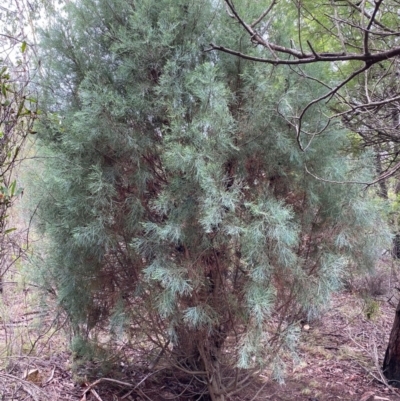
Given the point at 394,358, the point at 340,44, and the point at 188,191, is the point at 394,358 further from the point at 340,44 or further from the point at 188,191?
the point at 340,44

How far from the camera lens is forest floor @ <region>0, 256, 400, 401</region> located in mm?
3371

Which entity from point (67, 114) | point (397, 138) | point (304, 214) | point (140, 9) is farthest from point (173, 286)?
point (397, 138)

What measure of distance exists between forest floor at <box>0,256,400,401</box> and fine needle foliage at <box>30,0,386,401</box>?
0.53 meters

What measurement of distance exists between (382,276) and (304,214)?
367 centimetres

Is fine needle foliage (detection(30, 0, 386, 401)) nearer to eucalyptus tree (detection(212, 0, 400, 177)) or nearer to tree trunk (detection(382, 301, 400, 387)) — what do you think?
eucalyptus tree (detection(212, 0, 400, 177))

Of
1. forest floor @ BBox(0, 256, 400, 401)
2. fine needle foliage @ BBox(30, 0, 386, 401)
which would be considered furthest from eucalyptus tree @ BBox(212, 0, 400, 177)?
forest floor @ BBox(0, 256, 400, 401)

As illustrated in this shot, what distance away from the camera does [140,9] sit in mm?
2936

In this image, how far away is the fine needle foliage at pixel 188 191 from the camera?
2.86 metres

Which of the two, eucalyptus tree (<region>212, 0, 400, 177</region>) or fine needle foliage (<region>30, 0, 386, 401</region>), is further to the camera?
eucalyptus tree (<region>212, 0, 400, 177</region>)

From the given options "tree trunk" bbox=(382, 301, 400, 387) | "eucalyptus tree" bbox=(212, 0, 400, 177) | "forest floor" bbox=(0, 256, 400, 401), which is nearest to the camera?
"eucalyptus tree" bbox=(212, 0, 400, 177)

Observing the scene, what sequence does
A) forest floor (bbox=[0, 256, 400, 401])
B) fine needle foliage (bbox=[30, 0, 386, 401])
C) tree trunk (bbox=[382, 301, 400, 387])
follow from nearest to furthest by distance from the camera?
fine needle foliage (bbox=[30, 0, 386, 401])
forest floor (bbox=[0, 256, 400, 401])
tree trunk (bbox=[382, 301, 400, 387])

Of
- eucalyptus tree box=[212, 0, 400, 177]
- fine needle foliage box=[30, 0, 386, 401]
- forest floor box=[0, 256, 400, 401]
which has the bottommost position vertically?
forest floor box=[0, 256, 400, 401]

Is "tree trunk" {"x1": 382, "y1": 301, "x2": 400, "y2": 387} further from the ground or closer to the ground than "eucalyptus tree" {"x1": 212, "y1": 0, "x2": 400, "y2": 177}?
closer to the ground

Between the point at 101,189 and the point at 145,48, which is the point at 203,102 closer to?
the point at 145,48
